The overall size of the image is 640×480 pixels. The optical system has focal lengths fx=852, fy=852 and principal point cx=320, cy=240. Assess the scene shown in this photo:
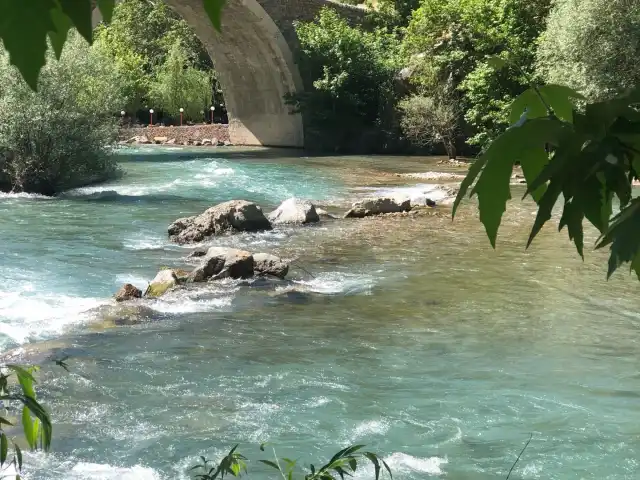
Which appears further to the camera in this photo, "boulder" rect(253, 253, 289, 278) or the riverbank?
the riverbank

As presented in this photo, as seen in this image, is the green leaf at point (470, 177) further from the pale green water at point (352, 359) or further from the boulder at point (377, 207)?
the boulder at point (377, 207)

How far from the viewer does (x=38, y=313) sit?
652 cm

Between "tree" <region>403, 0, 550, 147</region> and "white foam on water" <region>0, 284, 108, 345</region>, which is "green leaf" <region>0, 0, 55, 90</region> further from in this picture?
"tree" <region>403, 0, 550, 147</region>

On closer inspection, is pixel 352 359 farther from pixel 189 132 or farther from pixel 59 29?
pixel 189 132

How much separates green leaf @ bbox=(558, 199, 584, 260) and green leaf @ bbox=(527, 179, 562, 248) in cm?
1

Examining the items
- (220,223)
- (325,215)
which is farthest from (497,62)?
(325,215)

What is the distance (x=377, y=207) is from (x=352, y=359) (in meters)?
Result: 6.92

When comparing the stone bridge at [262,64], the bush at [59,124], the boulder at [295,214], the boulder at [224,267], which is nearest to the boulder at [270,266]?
A: the boulder at [224,267]

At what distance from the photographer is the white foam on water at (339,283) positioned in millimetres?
7414

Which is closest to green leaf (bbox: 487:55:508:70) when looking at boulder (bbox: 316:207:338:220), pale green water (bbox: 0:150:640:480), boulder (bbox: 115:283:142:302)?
pale green water (bbox: 0:150:640:480)

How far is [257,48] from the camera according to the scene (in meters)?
25.3

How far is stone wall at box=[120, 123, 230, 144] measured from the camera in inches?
1186

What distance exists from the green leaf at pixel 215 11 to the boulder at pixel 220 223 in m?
9.63

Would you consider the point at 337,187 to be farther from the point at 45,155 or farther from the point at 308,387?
the point at 308,387
